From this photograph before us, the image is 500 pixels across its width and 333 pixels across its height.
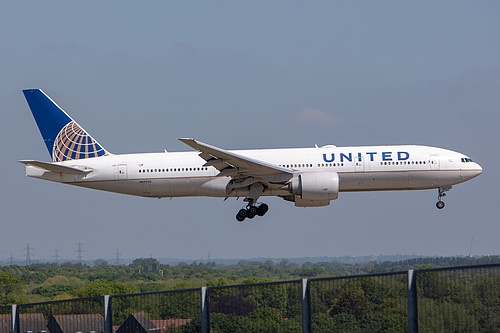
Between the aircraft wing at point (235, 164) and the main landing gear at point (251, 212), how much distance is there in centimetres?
204

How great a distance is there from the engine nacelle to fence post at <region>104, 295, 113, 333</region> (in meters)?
21.6

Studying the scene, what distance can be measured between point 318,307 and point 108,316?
4.78 metres

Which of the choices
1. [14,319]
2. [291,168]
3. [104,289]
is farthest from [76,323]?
[104,289]

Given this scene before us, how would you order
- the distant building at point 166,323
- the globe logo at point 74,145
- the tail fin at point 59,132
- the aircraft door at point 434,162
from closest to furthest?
the distant building at point 166,323, the aircraft door at point 434,162, the globe logo at point 74,145, the tail fin at point 59,132

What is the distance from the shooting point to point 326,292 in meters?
11.5

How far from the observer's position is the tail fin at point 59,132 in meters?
40.2

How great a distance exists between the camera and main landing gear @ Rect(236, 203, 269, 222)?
1463 inches

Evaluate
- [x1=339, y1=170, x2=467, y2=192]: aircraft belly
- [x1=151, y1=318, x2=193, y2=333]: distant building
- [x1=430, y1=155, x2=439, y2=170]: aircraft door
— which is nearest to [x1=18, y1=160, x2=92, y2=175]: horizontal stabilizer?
[x1=339, y1=170, x2=467, y2=192]: aircraft belly

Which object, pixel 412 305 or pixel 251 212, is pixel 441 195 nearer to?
pixel 251 212

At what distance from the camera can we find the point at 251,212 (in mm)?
37156

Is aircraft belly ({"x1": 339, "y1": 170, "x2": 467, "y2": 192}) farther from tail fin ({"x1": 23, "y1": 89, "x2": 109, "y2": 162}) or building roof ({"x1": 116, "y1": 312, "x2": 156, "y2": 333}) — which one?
building roof ({"x1": 116, "y1": 312, "x2": 156, "y2": 333})

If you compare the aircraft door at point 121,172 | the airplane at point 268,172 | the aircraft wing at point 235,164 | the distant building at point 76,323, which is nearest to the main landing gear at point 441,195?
the airplane at point 268,172

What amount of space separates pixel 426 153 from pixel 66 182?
64.2 ft

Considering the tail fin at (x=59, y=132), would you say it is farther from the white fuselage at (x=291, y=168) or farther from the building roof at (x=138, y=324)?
the building roof at (x=138, y=324)
